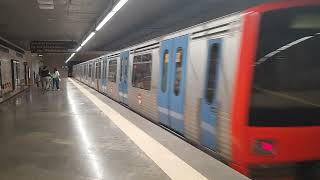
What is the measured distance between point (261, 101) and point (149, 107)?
218 inches

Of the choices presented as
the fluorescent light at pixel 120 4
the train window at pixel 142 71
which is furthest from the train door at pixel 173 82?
the fluorescent light at pixel 120 4

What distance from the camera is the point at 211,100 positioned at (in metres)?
5.63

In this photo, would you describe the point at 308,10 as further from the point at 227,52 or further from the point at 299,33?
the point at 227,52

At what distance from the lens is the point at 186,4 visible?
1434cm

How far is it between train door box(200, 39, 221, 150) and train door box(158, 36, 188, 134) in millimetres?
1194

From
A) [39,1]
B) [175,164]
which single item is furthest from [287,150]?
[39,1]

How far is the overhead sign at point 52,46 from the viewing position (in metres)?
31.5

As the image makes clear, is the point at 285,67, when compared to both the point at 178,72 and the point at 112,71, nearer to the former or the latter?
the point at 178,72

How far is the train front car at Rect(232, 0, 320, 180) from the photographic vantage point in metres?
4.57

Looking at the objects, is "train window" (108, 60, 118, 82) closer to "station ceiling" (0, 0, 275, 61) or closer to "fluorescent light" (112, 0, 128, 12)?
"station ceiling" (0, 0, 275, 61)

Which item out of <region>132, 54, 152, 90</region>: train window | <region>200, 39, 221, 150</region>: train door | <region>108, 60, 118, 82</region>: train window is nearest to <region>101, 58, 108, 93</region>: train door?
<region>108, 60, 118, 82</region>: train window

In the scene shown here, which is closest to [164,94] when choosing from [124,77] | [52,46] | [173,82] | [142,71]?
[173,82]

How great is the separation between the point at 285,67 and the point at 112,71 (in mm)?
13373

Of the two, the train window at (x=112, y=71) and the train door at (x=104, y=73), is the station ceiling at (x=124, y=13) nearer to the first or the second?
the train window at (x=112, y=71)
